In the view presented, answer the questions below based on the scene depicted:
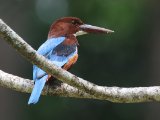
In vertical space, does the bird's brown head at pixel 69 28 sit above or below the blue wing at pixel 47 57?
below

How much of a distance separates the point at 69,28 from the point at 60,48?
56cm

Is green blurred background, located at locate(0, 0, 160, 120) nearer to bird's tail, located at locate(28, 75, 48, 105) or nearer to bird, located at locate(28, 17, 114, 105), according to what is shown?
bird, located at locate(28, 17, 114, 105)

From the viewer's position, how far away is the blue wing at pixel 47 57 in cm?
745

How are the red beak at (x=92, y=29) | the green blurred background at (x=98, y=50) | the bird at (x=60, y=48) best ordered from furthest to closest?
the green blurred background at (x=98, y=50)
the red beak at (x=92, y=29)
the bird at (x=60, y=48)

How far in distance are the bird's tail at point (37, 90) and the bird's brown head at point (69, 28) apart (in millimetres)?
1133

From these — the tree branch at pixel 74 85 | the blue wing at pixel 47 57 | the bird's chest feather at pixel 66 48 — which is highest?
the tree branch at pixel 74 85

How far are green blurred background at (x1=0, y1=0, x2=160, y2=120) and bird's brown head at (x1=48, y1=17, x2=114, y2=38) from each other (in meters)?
5.58

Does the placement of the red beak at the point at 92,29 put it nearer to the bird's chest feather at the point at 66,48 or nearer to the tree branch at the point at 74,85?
the bird's chest feather at the point at 66,48

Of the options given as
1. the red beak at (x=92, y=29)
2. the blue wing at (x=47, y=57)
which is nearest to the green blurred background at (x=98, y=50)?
the red beak at (x=92, y=29)

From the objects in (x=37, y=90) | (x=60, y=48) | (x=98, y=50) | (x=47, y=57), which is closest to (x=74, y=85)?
(x=37, y=90)

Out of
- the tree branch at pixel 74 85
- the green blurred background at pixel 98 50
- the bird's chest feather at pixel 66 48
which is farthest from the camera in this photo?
the green blurred background at pixel 98 50

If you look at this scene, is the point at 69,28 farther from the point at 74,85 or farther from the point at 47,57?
the point at 74,85

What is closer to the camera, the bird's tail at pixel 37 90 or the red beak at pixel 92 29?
the bird's tail at pixel 37 90

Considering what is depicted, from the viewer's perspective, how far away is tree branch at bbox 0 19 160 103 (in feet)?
20.9
